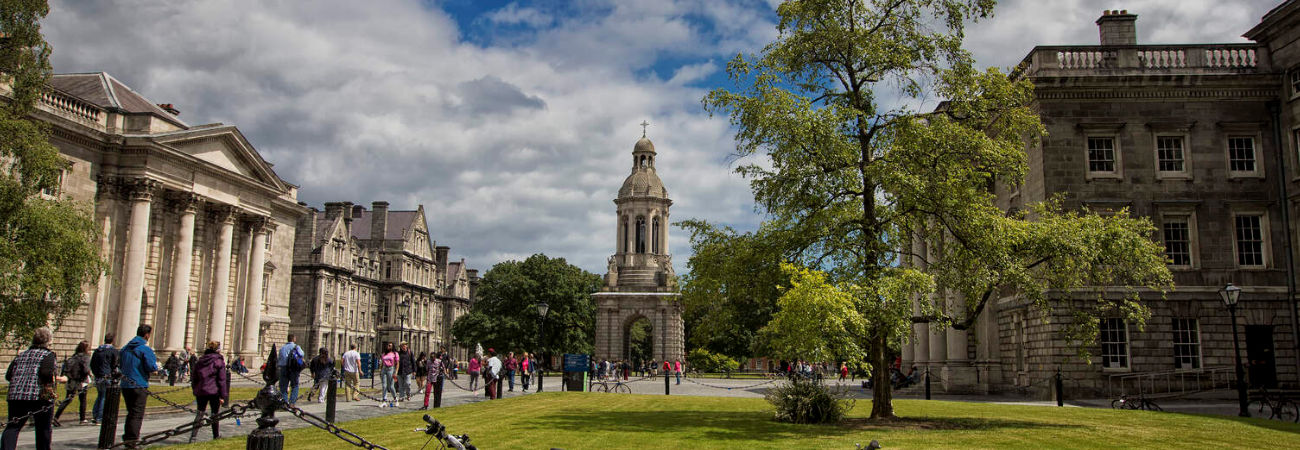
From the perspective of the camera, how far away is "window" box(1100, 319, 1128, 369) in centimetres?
2744

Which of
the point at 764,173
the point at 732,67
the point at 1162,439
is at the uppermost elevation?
the point at 732,67

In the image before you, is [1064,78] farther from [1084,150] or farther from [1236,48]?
[1236,48]

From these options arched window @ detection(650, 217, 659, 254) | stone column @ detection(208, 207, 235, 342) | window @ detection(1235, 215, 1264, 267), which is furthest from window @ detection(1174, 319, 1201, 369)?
arched window @ detection(650, 217, 659, 254)

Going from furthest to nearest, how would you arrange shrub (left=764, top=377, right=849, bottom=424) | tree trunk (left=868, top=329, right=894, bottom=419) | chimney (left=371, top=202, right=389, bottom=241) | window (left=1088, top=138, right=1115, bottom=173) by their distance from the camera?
chimney (left=371, top=202, right=389, bottom=241)
window (left=1088, top=138, right=1115, bottom=173)
tree trunk (left=868, top=329, right=894, bottom=419)
shrub (left=764, top=377, right=849, bottom=424)

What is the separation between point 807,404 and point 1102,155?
17.4 metres

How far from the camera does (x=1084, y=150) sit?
92.6 ft

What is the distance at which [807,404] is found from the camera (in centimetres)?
1720

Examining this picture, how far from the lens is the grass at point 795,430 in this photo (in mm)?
13273

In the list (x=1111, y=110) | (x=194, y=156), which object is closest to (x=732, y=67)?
(x=1111, y=110)

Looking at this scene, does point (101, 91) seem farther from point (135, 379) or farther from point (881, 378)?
point (881, 378)

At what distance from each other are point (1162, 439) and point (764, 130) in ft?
28.8

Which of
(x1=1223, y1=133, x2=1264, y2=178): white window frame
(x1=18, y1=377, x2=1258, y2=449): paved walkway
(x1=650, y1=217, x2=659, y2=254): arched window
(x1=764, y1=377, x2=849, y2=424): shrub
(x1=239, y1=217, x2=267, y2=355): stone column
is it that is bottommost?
(x1=18, y1=377, x2=1258, y2=449): paved walkway

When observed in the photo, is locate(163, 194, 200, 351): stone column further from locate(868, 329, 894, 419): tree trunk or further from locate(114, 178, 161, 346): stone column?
locate(868, 329, 894, 419): tree trunk

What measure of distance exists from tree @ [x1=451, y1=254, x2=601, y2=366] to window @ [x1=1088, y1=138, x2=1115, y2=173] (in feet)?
178
